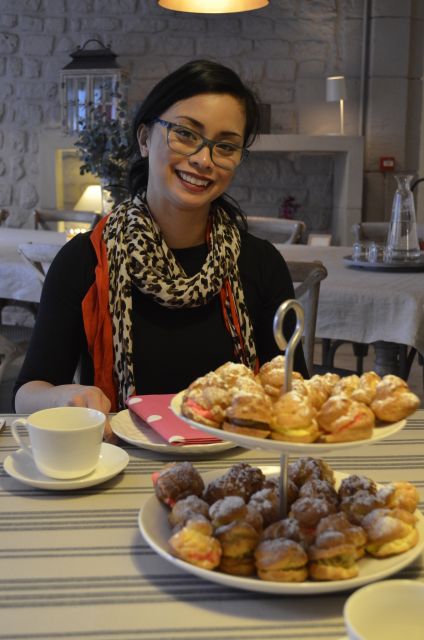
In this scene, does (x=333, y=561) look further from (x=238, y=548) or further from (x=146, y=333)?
(x=146, y=333)

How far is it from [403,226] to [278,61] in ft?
10.4

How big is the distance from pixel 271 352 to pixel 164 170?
1.44ft

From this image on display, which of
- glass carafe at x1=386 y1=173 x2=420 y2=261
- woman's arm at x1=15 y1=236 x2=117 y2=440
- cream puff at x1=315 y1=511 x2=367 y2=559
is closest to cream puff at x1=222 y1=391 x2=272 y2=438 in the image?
cream puff at x1=315 y1=511 x2=367 y2=559

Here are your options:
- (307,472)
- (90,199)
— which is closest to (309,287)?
(307,472)

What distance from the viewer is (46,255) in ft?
8.27

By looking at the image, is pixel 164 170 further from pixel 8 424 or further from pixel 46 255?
pixel 46 255

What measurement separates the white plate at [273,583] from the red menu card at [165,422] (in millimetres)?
260

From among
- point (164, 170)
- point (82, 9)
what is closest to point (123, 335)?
point (164, 170)

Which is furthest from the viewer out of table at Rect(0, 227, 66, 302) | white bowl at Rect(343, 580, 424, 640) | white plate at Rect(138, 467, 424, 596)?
table at Rect(0, 227, 66, 302)

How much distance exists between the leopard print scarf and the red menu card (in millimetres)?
312

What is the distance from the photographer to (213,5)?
2775 millimetres

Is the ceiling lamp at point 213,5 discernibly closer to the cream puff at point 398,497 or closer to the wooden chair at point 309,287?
the wooden chair at point 309,287

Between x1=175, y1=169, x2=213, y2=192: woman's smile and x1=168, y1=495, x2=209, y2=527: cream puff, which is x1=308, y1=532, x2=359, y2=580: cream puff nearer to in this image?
x1=168, y1=495, x2=209, y2=527: cream puff

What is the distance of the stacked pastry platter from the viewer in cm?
72
